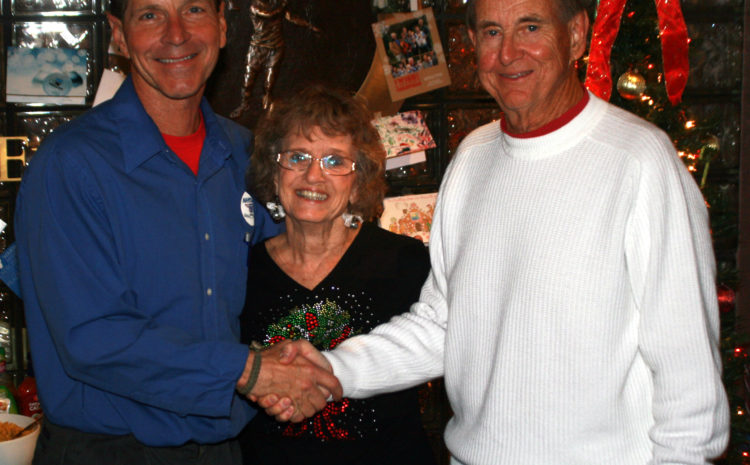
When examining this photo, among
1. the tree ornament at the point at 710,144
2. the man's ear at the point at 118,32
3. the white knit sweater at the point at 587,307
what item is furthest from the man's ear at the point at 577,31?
the tree ornament at the point at 710,144

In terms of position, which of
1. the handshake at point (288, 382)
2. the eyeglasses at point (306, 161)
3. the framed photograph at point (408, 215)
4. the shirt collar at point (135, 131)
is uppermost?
the shirt collar at point (135, 131)

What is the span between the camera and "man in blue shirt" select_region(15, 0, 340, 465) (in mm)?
1707

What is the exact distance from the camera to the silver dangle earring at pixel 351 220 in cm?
209

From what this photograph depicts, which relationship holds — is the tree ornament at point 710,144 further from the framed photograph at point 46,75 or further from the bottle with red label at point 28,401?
the bottle with red label at point 28,401

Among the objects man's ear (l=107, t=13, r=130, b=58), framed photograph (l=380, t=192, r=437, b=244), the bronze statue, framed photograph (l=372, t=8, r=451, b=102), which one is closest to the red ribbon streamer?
framed photograph (l=372, t=8, r=451, b=102)

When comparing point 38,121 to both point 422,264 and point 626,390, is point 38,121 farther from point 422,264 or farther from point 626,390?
point 626,390

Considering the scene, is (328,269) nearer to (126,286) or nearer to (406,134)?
(126,286)

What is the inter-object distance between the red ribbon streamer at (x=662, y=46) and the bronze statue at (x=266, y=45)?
3.79ft

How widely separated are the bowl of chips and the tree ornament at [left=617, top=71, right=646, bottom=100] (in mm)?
2284

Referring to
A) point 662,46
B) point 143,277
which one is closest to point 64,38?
point 143,277

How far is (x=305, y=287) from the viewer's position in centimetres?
198

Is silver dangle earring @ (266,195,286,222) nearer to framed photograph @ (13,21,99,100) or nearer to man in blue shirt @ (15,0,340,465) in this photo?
man in blue shirt @ (15,0,340,465)

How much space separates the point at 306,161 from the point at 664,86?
141 centimetres

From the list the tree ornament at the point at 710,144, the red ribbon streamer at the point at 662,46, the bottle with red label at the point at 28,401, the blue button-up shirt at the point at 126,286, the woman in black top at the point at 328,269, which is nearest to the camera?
the blue button-up shirt at the point at 126,286
